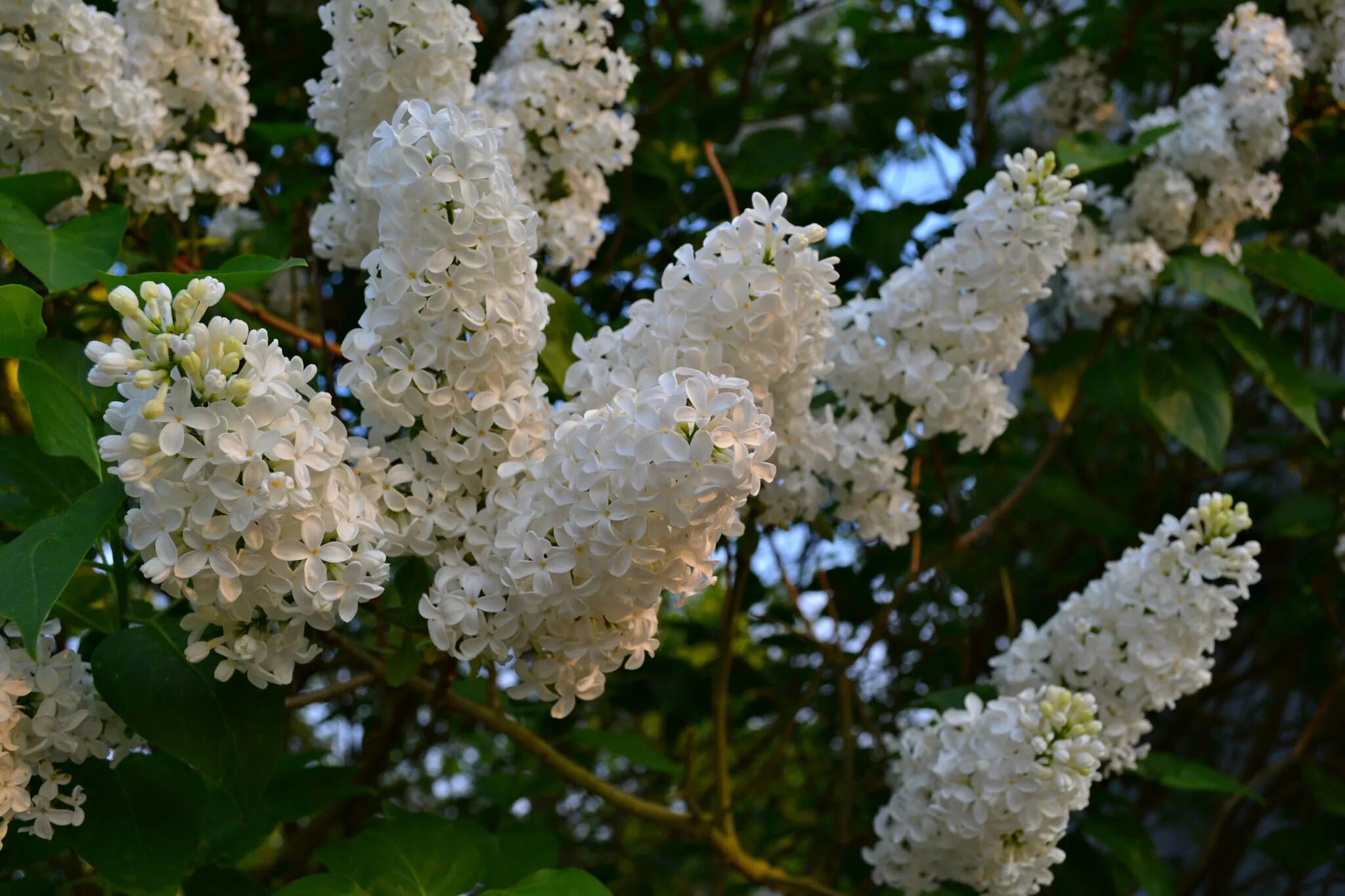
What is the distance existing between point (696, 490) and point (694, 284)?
0.30 m

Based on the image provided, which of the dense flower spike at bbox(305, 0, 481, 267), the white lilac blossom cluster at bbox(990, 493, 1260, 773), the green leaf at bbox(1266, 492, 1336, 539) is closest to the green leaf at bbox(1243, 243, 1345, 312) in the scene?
the green leaf at bbox(1266, 492, 1336, 539)

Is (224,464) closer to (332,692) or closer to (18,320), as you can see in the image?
(18,320)

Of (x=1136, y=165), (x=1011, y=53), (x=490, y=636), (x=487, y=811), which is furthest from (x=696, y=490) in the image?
(x=1011, y=53)

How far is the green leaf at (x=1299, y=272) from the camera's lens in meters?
1.86

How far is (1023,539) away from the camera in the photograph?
3.04 meters

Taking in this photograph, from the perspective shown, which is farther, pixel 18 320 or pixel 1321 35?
pixel 1321 35

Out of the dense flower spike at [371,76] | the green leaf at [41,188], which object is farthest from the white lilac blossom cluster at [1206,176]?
the green leaf at [41,188]


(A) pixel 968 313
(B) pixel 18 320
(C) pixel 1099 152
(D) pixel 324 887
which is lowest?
(D) pixel 324 887

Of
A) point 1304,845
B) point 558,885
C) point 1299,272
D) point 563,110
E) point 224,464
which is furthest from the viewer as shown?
point 1304,845

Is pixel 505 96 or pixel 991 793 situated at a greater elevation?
pixel 505 96

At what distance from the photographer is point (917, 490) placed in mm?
1943

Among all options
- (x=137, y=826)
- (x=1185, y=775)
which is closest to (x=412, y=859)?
(x=137, y=826)

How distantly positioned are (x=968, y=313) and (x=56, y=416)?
1.00 m

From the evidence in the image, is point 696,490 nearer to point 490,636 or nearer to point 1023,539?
point 490,636
